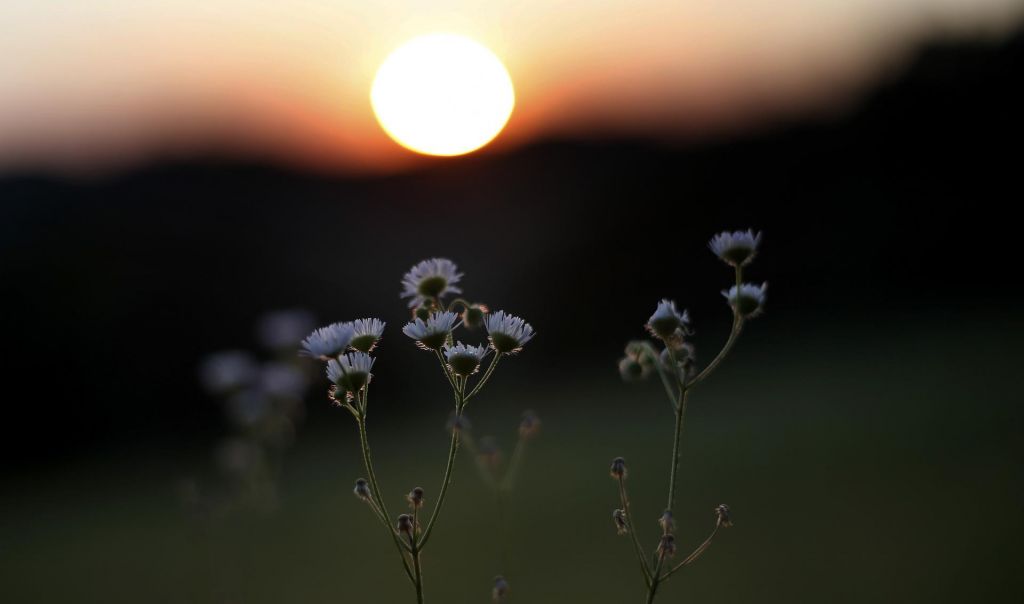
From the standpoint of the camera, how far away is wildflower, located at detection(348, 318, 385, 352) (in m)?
1.70

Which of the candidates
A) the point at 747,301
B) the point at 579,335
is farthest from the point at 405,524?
the point at 579,335

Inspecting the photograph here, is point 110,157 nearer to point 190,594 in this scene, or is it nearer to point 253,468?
point 190,594

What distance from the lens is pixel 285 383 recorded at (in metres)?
3.45

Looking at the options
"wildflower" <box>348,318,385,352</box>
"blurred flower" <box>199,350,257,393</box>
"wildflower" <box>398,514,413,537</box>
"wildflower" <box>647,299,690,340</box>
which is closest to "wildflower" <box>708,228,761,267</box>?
"wildflower" <box>647,299,690,340</box>

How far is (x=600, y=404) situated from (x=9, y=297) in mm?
7533

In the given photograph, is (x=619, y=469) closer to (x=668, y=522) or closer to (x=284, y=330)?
(x=668, y=522)

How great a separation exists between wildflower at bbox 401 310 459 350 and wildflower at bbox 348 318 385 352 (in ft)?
0.23

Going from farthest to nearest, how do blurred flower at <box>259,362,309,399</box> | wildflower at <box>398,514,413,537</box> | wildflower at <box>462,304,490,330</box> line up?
blurred flower at <box>259,362,309,399</box>, wildflower at <box>462,304,490,330</box>, wildflower at <box>398,514,413,537</box>

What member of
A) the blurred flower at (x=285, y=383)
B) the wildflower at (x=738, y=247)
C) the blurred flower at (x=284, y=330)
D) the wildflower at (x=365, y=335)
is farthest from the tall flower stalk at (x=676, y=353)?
the blurred flower at (x=284, y=330)

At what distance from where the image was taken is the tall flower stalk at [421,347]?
59.0 inches

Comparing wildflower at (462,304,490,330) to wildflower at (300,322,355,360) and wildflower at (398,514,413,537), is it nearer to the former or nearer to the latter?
wildflower at (300,322,355,360)

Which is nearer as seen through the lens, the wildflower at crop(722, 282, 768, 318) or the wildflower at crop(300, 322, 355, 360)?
the wildflower at crop(300, 322, 355, 360)

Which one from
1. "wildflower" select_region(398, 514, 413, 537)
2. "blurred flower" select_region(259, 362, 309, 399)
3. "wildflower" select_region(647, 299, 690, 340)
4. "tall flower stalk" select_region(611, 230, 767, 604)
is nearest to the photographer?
"wildflower" select_region(398, 514, 413, 537)

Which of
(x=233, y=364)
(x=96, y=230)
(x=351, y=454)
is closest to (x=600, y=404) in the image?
(x=351, y=454)
